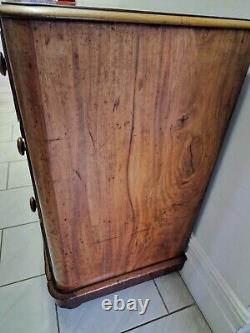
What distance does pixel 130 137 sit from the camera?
0.59 m

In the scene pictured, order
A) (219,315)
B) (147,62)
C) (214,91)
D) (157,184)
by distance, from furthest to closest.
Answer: (219,315), (157,184), (214,91), (147,62)

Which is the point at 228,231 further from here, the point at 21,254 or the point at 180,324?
the point at 21,254

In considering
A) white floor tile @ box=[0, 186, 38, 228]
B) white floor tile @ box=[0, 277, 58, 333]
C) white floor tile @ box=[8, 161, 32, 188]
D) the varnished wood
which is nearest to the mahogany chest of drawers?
the varnished wood

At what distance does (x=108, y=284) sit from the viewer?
93cm

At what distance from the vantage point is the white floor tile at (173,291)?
0.98 m

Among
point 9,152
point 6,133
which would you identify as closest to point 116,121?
point 9,152

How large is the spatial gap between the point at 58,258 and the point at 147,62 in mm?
619

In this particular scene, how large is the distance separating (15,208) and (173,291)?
93cm

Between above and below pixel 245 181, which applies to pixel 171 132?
above

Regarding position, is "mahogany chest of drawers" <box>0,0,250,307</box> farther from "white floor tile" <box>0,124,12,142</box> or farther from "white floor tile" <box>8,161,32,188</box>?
"white floor tile" <box>0,124,12,142</box>

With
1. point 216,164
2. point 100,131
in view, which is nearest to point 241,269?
point 216,164

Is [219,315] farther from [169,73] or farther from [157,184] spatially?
[169,73]

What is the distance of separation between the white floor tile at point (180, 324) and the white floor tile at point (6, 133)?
68.3 inches

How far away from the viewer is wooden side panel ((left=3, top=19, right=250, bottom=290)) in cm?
44
